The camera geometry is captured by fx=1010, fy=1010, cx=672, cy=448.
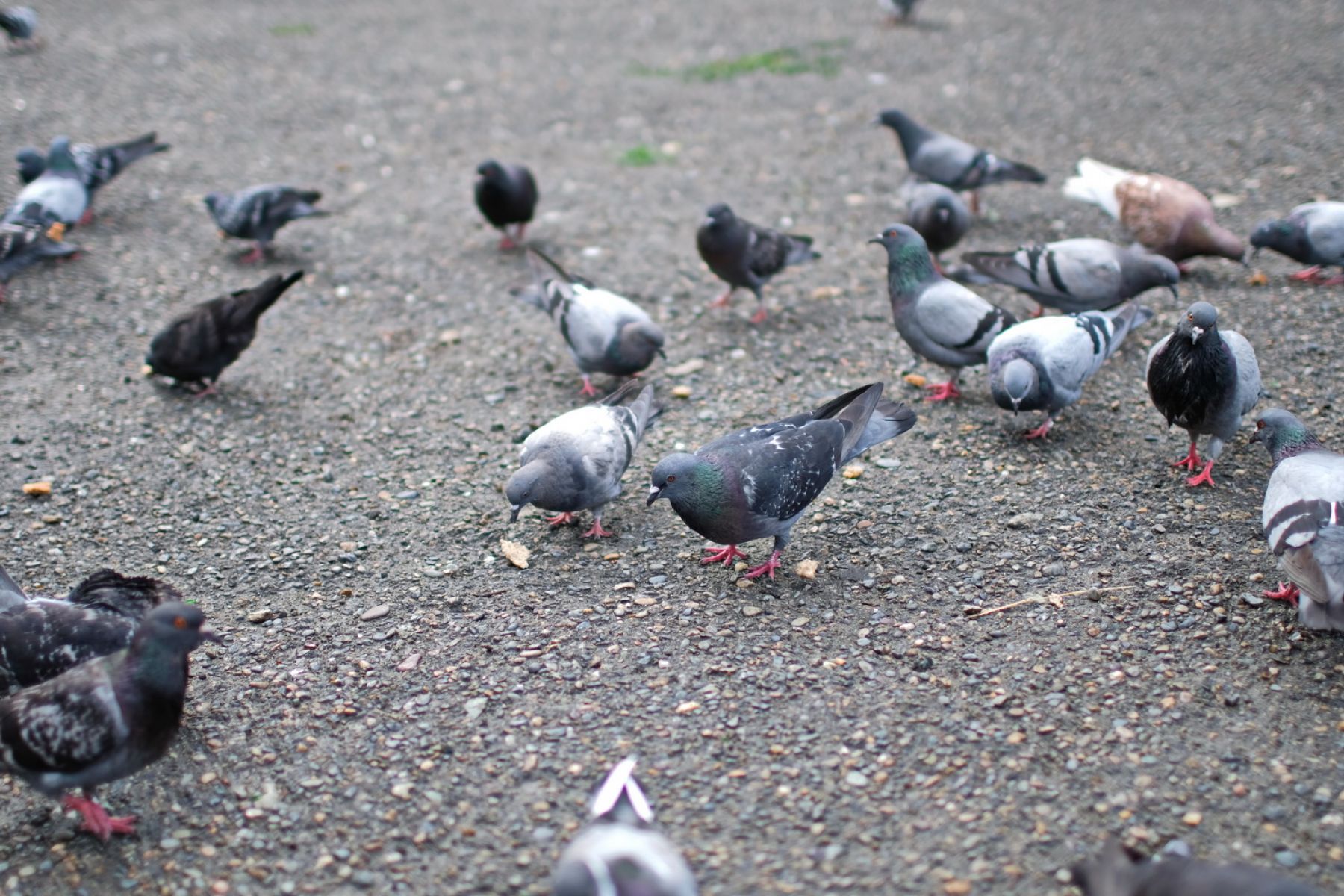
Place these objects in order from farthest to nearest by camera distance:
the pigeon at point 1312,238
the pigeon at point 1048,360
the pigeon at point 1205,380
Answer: the pigeon at point 1312,238 → the pigeon at point 1048,360 → the pigeon at point 1205,380

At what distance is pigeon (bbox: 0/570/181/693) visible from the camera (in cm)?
391

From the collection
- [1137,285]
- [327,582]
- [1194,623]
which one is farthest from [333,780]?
[1137,285]

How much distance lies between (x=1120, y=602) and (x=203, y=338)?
551 cm

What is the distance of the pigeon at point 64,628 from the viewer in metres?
3.91

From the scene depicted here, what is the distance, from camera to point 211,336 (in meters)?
6.45

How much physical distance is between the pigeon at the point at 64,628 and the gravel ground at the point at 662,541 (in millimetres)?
421

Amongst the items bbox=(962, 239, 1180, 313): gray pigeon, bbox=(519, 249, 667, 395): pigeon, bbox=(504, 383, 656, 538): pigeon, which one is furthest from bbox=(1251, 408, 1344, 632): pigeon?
bbox=(519, 249, 667, 395): pigeon

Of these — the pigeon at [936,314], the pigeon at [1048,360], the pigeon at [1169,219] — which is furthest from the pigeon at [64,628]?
the pigeon at [1169,219]

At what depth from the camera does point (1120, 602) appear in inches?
176

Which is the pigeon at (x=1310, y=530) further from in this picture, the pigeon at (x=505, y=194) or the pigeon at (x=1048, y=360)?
the pigeon at (x=505, y=194)

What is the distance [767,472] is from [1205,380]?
2319 mm

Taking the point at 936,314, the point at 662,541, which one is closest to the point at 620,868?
the point at 662,541

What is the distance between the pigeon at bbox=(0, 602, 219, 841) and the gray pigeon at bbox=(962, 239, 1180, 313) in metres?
5.44

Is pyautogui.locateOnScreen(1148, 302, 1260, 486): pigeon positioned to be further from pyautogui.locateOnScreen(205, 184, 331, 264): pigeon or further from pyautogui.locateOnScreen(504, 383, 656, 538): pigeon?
pyautogui.locateOnScreen(205, 184, 331, 264): pigeon
